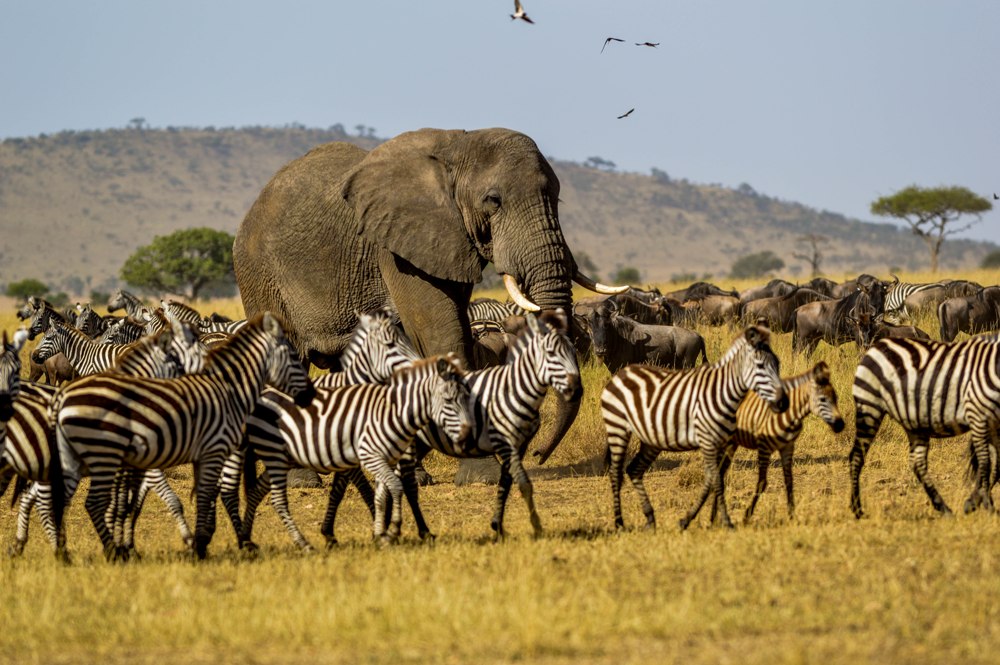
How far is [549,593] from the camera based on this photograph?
25.4 ft

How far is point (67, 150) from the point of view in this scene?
14912 centimetres

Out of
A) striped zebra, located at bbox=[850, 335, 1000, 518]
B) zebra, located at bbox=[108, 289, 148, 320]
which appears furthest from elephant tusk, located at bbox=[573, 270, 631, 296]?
zebra, located at bbox=[108, 289, 148, 320]

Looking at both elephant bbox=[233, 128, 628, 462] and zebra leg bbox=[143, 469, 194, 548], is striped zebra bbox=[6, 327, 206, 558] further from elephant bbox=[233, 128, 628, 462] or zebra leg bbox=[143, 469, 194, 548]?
elephant bbox=[233, 128, 628, 462]

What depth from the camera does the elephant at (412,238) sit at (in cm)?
1285

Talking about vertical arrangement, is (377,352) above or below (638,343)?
below

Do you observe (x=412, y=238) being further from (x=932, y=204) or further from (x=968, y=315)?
(x=932, y=204)

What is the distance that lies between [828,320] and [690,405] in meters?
11.3

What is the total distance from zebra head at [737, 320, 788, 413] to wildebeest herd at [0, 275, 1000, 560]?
0.01m

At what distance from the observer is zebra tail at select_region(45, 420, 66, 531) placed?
9109 millimetres

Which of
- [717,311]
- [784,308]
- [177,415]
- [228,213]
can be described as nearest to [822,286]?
[717,311]

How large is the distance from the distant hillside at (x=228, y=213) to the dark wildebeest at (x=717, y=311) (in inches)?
3387

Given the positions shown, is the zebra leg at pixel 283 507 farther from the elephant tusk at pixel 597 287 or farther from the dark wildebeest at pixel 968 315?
the dark wildebeest at pixel 968 315

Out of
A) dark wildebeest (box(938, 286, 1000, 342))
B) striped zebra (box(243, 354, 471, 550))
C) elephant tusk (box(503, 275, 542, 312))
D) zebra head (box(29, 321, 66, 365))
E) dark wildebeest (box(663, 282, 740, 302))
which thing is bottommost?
striped zebra (box(243, 354, 471, 550))

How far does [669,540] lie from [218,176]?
14857cm
